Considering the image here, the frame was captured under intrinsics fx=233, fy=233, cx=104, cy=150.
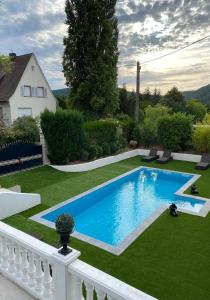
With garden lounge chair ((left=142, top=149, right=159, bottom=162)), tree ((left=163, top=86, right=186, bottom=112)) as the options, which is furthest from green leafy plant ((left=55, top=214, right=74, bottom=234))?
tree ((left=163, top=86, right=186, bottom=112))

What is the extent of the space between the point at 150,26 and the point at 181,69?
7406mm

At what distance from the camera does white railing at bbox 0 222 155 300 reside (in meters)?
2.95

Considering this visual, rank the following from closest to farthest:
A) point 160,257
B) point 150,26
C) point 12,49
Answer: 1. point 160,257
2. point 150,26
3. point 12,49

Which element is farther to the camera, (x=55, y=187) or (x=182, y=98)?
(x=182, y=98)

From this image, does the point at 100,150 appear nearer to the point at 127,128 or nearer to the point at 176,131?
the point at 127,128

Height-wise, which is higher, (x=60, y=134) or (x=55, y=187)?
(x=60, y=134)

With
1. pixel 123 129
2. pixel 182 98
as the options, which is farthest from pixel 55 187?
pixel 182 98

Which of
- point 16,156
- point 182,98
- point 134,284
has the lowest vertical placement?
point 134,284

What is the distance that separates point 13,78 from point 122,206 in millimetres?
21161

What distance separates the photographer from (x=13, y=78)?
25.8m

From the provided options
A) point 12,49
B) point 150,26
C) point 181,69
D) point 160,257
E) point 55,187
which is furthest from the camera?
point 12,49

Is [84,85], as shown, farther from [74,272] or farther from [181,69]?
[74,272]

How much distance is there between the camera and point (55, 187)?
12102 mm

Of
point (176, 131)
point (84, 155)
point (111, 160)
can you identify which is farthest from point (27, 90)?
point (176, 131)
